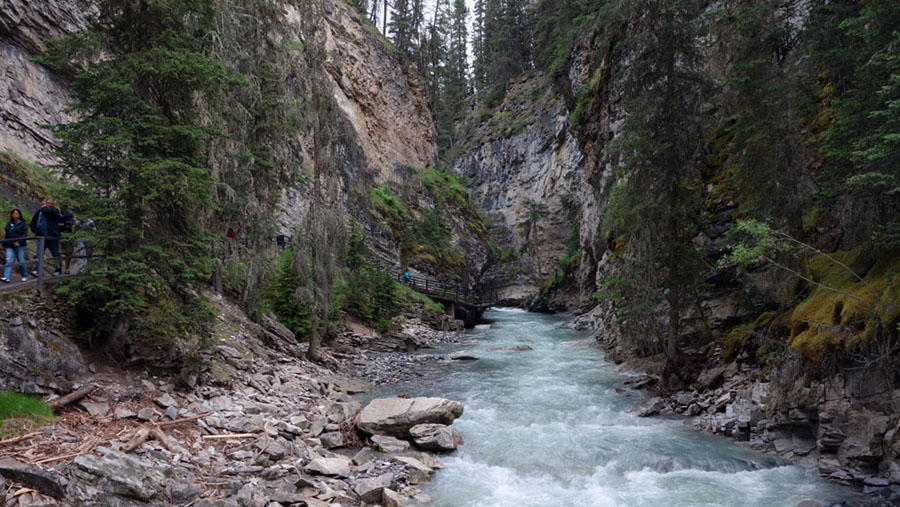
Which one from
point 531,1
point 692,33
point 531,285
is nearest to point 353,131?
point 531,285

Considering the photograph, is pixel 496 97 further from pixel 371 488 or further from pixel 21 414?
pixel 21 414

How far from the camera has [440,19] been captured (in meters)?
62.8

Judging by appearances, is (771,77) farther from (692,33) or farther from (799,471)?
(799,471)

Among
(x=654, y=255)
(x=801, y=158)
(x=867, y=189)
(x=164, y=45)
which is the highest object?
(x=164, y=45)

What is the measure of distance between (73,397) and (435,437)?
5769mm

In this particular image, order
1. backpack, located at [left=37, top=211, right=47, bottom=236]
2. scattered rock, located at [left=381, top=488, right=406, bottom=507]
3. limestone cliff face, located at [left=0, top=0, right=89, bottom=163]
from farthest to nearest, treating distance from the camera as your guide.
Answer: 1. limestone cliff face, located at [left=0, top=0, right=89, bottom=163]
2. backpack, located at [left=37, top=211, right=47, bottom=236]
3. scattered rock, located at [left=381, top=488, right=406, bottom=507]

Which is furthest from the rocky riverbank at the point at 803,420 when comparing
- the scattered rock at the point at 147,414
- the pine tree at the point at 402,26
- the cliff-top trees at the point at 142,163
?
the pine tree at the point at 402,26

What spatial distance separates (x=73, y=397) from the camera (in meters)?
6.82

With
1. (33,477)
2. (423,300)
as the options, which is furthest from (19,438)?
(423,300)

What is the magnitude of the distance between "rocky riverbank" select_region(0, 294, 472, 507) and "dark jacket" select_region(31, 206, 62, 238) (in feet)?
10.0

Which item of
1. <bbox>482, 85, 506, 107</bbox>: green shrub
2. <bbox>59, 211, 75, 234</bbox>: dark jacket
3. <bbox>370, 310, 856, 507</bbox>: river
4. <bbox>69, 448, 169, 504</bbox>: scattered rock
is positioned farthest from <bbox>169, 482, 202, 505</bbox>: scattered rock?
<bbox>482, 85, 506, 107</bbox>: green shrub

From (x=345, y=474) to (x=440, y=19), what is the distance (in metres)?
64.9

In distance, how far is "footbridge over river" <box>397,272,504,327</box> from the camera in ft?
99.7

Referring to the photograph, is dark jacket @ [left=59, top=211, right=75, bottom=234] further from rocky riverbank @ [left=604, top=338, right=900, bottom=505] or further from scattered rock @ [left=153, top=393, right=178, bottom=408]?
rocky riverbank @ [left=604, top=338, right=900, bottom=505]
